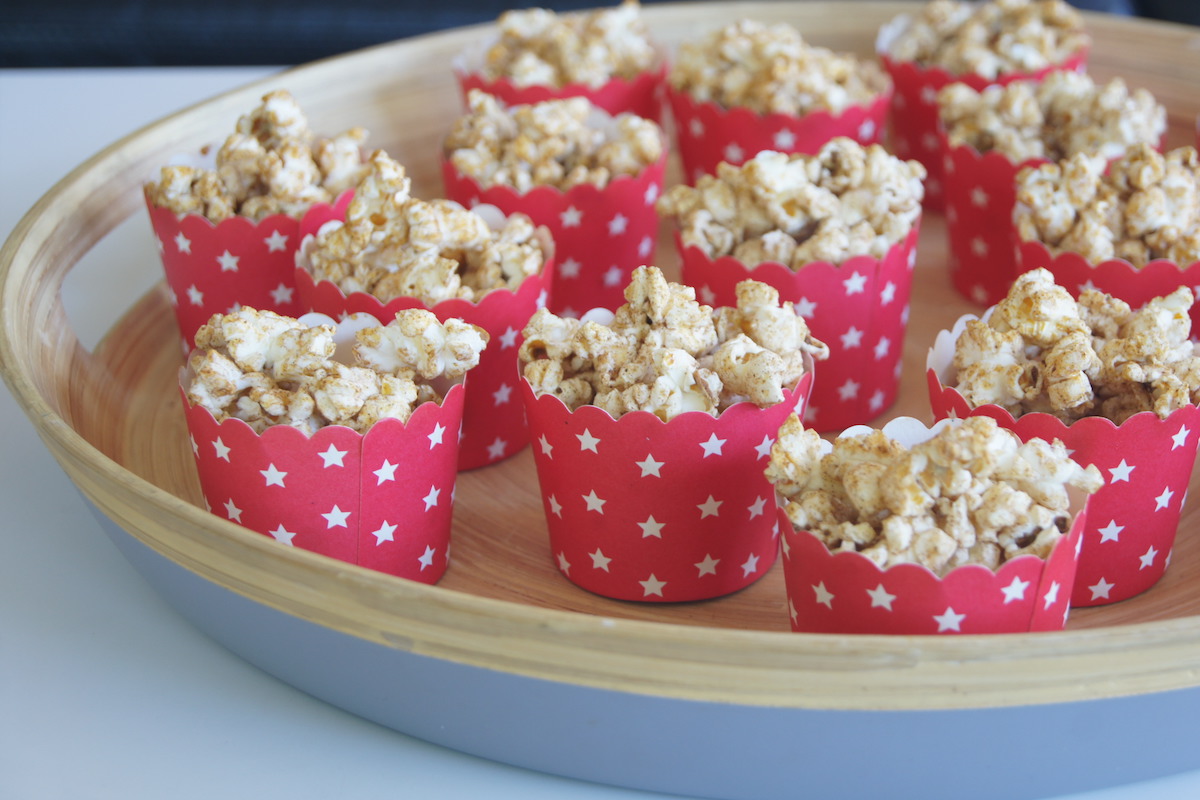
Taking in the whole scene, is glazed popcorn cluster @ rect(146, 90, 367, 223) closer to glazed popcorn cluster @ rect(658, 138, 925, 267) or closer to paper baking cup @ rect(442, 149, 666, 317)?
paper baking cup @ rect(442, 149, 666, 317)

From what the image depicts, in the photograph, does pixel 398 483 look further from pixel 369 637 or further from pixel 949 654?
pixel 949 654

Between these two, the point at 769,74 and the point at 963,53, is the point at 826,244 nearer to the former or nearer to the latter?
the point at 769,74

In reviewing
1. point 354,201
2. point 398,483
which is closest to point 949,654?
point 398,483

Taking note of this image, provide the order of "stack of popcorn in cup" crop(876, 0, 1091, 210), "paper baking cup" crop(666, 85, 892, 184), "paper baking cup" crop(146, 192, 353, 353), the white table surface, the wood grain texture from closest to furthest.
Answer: the wood grain texture → the white table surface → "paper baking cup" crop(146, 192, 353, 353) → "paper baking cup" crop(666, 85, 892, 184) → "stack of popcorn in cup" crop(876, 0, 1091, 210)

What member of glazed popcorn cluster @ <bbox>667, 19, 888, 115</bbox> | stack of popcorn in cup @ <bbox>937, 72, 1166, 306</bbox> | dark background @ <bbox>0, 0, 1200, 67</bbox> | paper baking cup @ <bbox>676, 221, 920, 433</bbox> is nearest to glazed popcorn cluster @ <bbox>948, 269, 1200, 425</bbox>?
paper baking cup @ <bbox>676, 221, 920, 433</bbox>

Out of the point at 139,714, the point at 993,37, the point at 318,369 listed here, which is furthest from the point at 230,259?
the point at 993,37

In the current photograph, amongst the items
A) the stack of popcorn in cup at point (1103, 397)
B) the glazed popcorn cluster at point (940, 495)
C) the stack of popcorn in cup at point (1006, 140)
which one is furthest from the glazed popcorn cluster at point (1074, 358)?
the stack of popcorn in cup at point (1006, 140)
